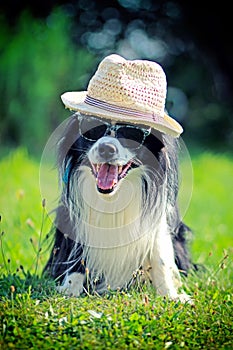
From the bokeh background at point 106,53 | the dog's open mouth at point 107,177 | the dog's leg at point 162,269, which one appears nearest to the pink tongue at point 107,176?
the dog's open mouth at point 107,177

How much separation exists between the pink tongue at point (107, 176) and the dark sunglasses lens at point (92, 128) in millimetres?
162

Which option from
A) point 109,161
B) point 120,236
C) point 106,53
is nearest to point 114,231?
point 120,236

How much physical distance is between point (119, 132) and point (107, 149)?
0.16m

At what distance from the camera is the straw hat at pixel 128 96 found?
3.20 m

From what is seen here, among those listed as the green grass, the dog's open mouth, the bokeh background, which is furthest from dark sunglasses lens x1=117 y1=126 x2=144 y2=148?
the bokeh background

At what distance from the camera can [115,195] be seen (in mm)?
3326

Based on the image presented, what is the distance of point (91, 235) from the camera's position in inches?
136

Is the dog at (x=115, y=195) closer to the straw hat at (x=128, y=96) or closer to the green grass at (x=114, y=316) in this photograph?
the straw hat at (x=128, y=96)

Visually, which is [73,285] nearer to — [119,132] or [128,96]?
[119,132]

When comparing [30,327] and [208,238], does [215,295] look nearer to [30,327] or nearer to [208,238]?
[30,327]

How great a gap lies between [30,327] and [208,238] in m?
2.59

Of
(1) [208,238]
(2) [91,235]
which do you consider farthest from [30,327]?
(1) [208,238]

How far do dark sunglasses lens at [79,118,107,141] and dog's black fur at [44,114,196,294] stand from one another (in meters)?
0.03

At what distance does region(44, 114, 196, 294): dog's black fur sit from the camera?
3334 mm
